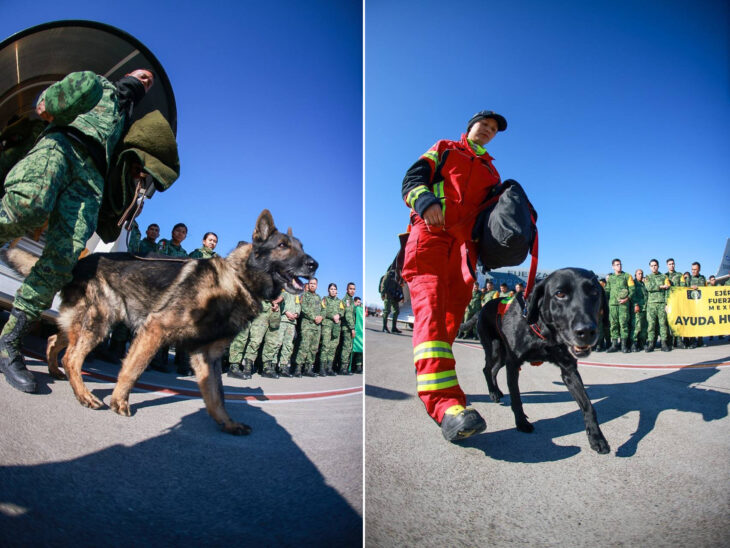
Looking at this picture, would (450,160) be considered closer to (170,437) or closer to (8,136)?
(170,437)

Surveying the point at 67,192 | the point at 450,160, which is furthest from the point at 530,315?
the point at 67,192

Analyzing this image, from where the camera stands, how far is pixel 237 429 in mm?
950

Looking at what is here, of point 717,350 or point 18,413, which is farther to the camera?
point 717,350

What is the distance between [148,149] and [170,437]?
1.03 m

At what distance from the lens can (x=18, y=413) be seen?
2.47 ft

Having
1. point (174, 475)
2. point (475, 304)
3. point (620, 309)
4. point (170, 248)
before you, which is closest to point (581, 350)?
point (174, 475)

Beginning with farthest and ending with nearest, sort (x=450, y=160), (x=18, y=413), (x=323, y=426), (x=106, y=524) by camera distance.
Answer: (x=450, y=160) < (x=323, y=426) < (x=18, y=413) < (x=106, y=524)

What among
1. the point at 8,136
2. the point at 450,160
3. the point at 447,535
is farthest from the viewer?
the point at 450,160

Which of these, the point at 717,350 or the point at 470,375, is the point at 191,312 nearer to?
the point at 470,375

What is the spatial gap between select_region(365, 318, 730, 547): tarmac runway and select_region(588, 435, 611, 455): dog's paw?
22 mm

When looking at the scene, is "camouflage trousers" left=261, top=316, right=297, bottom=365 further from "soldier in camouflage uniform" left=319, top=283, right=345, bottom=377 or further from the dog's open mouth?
the dog's open mouth

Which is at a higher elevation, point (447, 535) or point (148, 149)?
point (148, 149)

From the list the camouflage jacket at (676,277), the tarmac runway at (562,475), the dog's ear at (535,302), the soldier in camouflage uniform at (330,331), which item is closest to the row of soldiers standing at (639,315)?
the camouflage jacket at (676,277)

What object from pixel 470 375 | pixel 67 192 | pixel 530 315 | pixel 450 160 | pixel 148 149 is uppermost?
pixel 450 160
